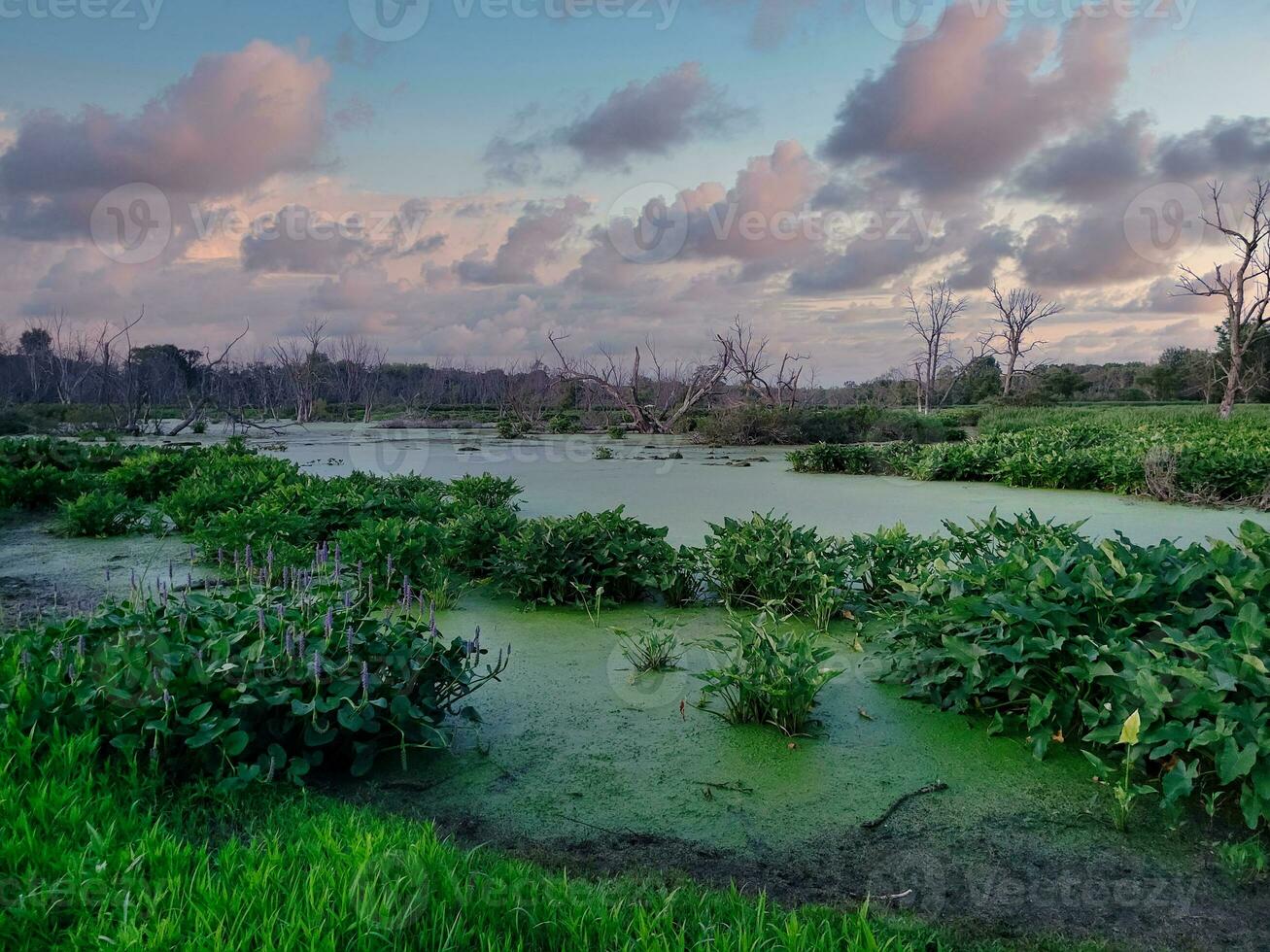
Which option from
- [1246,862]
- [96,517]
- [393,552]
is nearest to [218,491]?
[96,517]

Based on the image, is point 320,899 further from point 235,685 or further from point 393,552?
point 393,552

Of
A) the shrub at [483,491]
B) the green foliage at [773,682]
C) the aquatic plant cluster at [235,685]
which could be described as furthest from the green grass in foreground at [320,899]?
the shrub at [483,491]

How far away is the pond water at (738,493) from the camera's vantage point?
7754mm

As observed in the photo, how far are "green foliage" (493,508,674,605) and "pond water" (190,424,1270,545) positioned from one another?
62.8 inches

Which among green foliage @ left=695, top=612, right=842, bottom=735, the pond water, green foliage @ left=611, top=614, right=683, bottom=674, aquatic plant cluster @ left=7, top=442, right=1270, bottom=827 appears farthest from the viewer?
the pond water

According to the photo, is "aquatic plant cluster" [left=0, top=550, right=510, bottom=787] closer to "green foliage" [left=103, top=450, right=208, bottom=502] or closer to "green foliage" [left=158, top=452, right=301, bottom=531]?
"green foliage" [left=158, top=452, right=301, bottom=531]

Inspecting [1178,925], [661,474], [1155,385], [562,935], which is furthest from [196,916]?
[1155,385]

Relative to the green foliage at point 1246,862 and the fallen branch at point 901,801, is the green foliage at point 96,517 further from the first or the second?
the green foliage at point 1246,862

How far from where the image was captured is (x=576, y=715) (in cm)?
330

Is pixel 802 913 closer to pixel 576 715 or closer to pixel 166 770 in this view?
pixel 576 715

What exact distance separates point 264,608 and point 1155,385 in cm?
5332

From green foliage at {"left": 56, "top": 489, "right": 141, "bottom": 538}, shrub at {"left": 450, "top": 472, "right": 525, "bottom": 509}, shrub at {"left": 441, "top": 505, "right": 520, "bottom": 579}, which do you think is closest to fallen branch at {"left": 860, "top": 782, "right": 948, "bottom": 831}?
shrub at {"left": 441, "top": 505, "right": 520, "bottom": 579}

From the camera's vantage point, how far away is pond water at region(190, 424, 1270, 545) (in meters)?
7.75

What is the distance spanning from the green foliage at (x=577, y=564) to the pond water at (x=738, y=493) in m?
1.59
